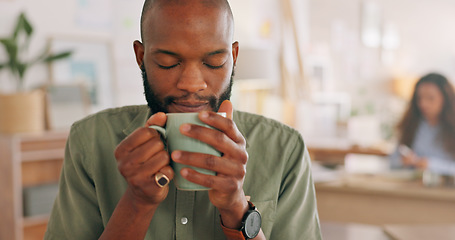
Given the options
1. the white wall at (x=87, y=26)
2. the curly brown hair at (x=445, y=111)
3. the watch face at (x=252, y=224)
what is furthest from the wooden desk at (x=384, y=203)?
the white wall at (x=87, y=26)

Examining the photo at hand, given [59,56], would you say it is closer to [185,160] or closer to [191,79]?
[191,79]

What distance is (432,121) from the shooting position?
3.58 meters

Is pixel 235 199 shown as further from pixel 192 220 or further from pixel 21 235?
pixel 21 235

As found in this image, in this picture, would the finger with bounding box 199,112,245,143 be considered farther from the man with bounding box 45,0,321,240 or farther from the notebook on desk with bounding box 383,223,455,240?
the notebook on desk with bounding box 383,223,455,240

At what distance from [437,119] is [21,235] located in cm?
286

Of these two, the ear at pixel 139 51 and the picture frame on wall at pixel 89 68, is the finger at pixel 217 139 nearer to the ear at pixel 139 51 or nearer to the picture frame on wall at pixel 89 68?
the ear at pixel 139 51

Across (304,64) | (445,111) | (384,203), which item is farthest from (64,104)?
(304,64)

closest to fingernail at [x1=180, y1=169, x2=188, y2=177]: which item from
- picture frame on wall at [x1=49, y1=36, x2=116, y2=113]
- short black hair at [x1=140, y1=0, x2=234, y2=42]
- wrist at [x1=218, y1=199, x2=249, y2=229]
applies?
wrist at [x1=218, y1=199, x2=249, y2=229]

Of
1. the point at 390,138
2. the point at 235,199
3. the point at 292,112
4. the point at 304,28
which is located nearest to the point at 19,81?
the point at 235,199

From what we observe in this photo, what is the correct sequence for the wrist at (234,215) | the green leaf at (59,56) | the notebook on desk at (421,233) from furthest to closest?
the green leaf at (59,56) < the notebook on desk at (421,233) < the wrist at (234,215)

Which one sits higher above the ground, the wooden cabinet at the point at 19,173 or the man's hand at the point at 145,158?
the man's hand at the point at 145,158

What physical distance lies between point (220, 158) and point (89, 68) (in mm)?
2940

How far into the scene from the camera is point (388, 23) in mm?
7371

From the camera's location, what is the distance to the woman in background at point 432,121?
11.5ft
